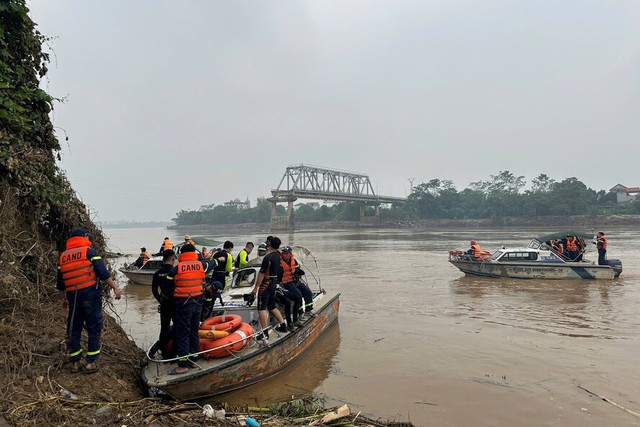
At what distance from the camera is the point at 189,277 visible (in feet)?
18.6

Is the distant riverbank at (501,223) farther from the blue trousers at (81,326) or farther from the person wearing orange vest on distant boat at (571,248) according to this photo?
the blue trousers at (81,326)

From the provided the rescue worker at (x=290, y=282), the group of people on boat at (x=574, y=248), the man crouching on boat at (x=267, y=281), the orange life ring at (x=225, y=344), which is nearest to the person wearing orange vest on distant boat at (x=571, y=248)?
the group of people on boat at (x=574, y=248)

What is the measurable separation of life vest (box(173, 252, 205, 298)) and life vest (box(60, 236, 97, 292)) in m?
0.99

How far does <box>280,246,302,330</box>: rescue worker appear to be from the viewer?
25.0 feet

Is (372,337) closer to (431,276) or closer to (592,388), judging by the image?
(592,388)

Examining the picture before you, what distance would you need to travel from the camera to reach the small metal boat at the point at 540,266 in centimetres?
1598

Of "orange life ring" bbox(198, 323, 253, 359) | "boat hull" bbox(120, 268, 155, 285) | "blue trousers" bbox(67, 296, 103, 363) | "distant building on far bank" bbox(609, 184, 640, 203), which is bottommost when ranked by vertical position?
"boat hull" bbox(120, 268, 155, 285)

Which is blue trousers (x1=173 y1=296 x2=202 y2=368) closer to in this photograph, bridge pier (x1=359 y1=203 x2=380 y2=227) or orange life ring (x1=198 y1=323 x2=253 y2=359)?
orange life ring (x1=198 y1=323 x2=253 y2=359)

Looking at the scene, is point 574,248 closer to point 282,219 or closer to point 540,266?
point 540,266

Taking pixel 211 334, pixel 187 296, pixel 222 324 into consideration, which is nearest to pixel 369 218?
pixel 222 324

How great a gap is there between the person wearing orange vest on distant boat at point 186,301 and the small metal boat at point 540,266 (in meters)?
14.1

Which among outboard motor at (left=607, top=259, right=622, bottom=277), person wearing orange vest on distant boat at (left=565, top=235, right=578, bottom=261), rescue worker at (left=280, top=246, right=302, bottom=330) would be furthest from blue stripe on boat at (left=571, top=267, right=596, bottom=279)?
rescue worker at (left=280, top=246, right=302, bottom=330)

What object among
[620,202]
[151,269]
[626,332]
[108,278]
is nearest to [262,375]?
[108,278]

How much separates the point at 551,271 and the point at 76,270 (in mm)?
15977
